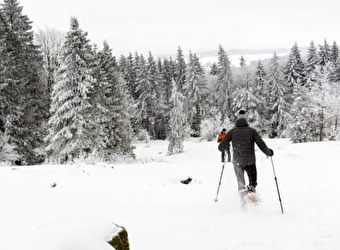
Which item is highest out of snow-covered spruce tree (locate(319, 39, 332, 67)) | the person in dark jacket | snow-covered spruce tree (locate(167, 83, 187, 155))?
snow-covered spruce tree (locate(319, 39, 332, 67))

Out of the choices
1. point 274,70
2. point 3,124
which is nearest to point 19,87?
point 3,124

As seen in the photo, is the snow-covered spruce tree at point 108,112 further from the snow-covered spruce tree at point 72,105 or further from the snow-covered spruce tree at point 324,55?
the snow-covered spruce tree at point 324,55

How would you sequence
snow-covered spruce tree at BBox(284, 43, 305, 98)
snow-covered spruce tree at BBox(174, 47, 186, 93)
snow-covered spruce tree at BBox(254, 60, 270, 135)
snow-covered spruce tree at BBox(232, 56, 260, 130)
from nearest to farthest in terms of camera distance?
snow-covered spruce tree at BBox(232, 56, 260, 130) → snow-covered spruce tree at BBox(254, 60, 270, 135) → snow-covered spruce tree at BBox(284, 43, 305, 98) → snow-covered spruce tree at BBox(174, 47, 186, 93)

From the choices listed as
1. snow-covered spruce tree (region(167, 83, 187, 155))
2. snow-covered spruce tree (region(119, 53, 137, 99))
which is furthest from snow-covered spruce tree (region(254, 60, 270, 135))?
snow-covered spruce tree (region(119, 53, 137, 99))

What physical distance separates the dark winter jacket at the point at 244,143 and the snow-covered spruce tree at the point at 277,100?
40.8 metres

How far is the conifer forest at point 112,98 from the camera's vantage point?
19891 millimetres

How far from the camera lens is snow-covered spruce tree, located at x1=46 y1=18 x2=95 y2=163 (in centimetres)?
1975

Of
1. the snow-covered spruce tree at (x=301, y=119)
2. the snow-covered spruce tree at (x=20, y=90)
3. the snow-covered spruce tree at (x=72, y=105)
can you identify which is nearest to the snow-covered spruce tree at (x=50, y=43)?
the snow-covered spruce tree at (x=20, y=90)

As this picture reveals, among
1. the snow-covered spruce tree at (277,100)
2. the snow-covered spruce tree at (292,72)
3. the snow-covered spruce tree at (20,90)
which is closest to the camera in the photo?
the snow-covered spruce tree at (20,90)

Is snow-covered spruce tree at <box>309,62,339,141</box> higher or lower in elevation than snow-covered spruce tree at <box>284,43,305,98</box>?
lower

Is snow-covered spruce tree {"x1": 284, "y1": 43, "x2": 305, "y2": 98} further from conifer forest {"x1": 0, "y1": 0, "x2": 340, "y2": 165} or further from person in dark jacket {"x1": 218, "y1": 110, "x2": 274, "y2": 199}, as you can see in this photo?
person in dark jacket {"x1": 218, "y1": 110, "x2": 274, "y2": 199}

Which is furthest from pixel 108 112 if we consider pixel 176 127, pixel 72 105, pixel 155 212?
pixel 155 212

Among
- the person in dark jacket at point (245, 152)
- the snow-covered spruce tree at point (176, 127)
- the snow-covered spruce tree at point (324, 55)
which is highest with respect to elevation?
the snow-covered spruce tree at point (324, 55)

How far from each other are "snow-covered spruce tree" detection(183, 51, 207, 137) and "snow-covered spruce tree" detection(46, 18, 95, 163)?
33.4 metres
